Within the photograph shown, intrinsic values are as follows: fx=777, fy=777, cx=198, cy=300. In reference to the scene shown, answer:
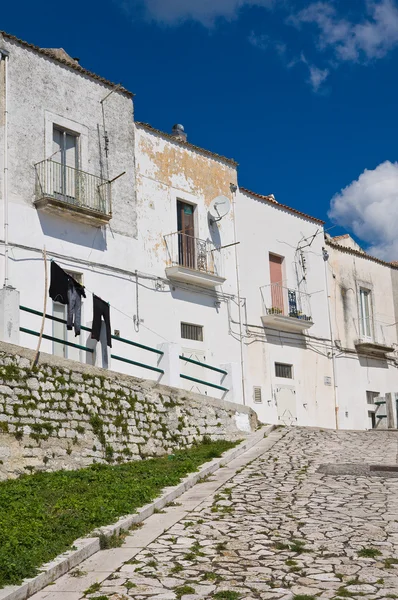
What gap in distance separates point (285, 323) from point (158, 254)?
5.52 metres

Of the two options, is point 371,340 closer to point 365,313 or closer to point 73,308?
point 365,313

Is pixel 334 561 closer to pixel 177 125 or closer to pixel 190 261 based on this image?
pixel 190 261

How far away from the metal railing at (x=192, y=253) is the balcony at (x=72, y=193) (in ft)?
8.73

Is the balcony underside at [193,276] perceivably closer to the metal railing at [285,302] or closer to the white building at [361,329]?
the metal railing at [285,302]

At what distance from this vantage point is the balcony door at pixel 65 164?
60.2 feet

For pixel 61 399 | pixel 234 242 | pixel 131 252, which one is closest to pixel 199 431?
pixel 61 399

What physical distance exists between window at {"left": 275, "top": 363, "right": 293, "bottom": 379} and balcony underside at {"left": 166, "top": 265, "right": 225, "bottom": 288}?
12.0 ft

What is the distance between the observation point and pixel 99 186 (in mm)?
19219

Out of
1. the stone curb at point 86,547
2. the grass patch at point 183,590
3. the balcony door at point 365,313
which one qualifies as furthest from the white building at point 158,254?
the grass patch at point 183,590

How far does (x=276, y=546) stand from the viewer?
815cm

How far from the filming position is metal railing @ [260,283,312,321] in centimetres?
2423

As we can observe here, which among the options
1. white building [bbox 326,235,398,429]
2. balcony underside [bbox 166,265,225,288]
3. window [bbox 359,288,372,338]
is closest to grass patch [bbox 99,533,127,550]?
balcony underside [bbox 166,265,225,288]

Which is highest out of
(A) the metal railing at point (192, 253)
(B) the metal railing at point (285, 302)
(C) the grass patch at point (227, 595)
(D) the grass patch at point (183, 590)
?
(A) the metal railing at point (192, 253)

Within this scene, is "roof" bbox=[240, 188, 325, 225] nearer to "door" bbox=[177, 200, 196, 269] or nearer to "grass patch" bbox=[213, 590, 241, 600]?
"door" bbox=[177, 200, 196, 269]
